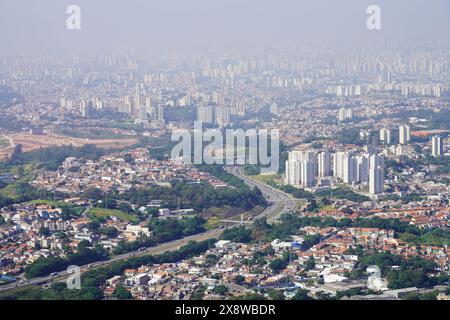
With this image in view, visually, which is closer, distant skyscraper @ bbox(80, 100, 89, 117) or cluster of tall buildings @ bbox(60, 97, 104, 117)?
Result: distant skyscraper @ bbox(80, 100, 89, 117)

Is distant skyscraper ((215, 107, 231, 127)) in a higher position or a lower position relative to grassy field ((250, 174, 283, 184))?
higher

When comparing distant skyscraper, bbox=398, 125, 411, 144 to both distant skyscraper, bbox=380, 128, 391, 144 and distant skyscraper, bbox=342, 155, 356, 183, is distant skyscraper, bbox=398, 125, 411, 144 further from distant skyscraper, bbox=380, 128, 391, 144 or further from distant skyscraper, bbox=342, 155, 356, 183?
distant skyscraper, bbox=342, 155, 356, 183

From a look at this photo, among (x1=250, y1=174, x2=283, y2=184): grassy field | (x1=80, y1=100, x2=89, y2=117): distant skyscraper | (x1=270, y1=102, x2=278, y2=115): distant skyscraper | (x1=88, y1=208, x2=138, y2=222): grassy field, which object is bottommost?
(x1=250, y1=174, x2=283, y2=184): grassy field

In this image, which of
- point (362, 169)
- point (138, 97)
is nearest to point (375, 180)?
point (362, 169)

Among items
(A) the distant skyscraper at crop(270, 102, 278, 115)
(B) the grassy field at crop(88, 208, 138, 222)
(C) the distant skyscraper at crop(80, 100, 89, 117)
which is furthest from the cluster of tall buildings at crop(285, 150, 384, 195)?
(C) the distant skyscraper at crop(80, 100, 89, 117)

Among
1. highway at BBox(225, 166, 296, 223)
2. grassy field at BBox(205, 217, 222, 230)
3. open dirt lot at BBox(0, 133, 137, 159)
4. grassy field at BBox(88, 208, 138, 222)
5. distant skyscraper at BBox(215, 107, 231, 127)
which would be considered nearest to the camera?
grassy field at BBox(205, 217, 222, 230)

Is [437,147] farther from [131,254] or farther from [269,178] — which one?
[131,254]
